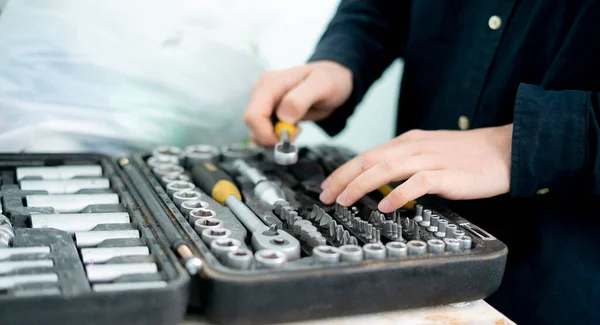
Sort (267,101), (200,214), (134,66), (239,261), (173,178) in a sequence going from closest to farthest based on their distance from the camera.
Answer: (239,261) < (200,214) < (173,178) < (267,101) < (134,66)

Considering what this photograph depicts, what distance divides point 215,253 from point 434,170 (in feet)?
0.79

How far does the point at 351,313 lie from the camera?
0.52 metres

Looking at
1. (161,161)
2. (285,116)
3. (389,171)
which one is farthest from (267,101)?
(389,171)

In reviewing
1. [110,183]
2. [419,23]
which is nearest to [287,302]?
[110,183]

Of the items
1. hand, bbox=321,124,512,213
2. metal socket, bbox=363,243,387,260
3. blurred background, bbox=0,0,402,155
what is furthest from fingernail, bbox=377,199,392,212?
blurred background, bbox=0,0,402,155

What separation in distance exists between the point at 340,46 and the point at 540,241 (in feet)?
1.29

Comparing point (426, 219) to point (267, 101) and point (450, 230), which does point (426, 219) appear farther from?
point (267, 101)

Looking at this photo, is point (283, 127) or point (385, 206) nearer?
point (385, 206)

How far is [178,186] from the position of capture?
709 millimetres

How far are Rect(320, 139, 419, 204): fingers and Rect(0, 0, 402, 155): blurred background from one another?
0.39 metres

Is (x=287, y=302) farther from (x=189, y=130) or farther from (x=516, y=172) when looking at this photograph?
(x=189, y=130)

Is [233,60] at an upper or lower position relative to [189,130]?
upper

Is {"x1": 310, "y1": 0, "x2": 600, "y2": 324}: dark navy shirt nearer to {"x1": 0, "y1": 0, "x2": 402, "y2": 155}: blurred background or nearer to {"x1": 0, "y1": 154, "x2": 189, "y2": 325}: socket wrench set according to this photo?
{"x1": 0, "y1": 0, "x2": 402, "y2": 155}: blurred background

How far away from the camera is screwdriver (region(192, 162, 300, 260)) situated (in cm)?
54
